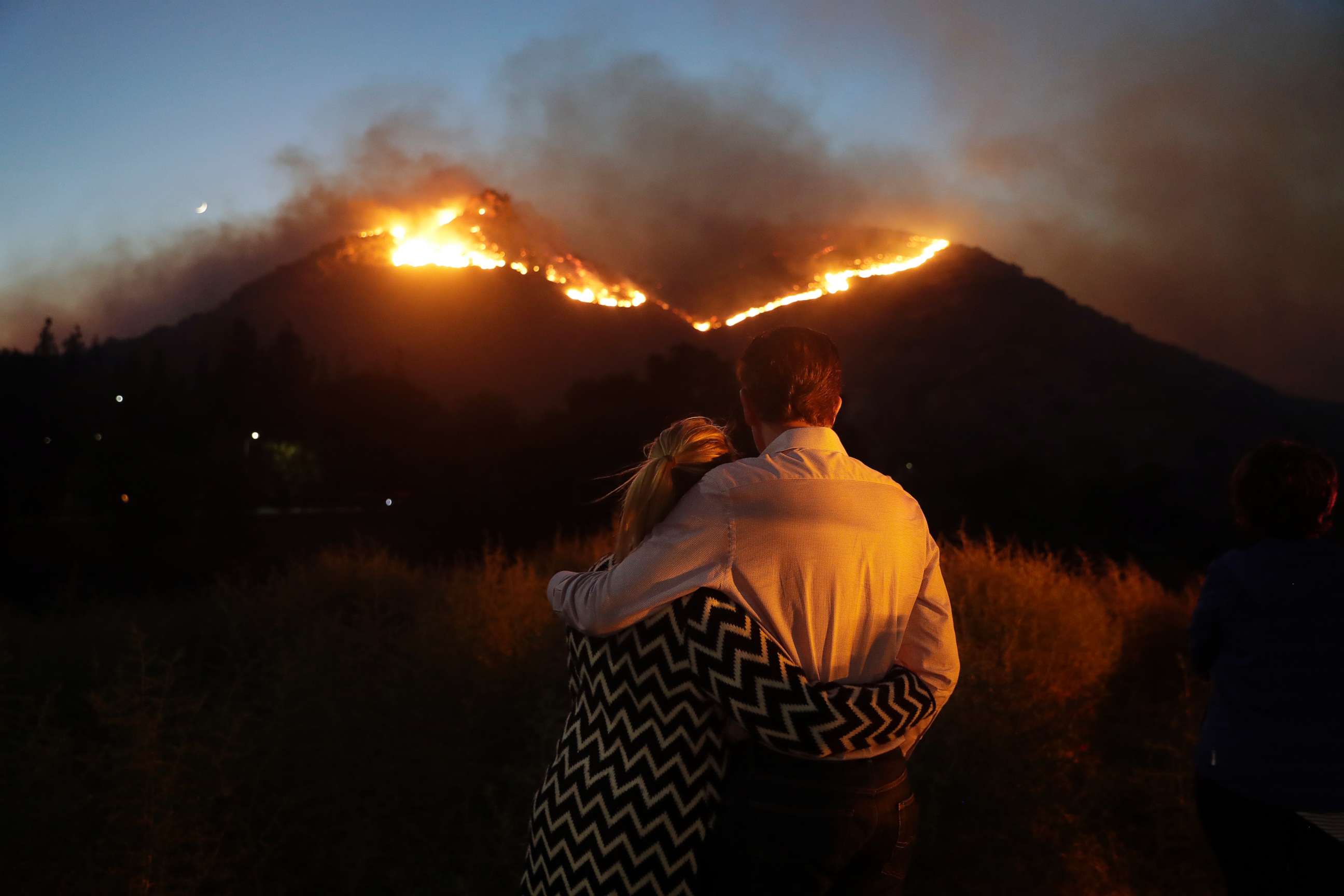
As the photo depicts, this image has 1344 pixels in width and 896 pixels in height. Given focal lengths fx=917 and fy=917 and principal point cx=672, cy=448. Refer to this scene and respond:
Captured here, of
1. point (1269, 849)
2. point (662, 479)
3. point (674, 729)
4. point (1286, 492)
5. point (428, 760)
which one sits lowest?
point (428, 760)

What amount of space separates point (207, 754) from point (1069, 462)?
2069 inches

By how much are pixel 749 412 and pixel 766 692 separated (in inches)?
26.2

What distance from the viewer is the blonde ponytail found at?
1.86 metres

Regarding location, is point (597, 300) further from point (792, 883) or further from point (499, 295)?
point (792, 883)

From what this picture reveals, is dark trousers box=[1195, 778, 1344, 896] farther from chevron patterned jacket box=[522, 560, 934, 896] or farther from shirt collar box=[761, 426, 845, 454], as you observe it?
shirt collar box=[761, 426, 845, 454]

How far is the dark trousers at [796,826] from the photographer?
1778 mm

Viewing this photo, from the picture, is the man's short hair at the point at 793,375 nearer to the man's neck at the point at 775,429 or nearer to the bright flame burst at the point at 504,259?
the man's neck at the point at 775,429

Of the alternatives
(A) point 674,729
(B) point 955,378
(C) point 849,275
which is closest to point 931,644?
(A) point 674,729

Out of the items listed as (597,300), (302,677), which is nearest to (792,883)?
(302,677)

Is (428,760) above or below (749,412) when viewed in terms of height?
below

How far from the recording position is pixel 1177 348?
79.1 metres

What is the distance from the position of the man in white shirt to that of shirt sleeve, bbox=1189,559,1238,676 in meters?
1.29

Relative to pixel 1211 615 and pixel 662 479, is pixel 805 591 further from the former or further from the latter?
pixel 1211 615

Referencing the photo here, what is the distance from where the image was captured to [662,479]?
187 cm
